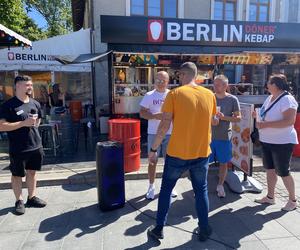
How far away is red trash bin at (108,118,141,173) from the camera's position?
5.07 metres

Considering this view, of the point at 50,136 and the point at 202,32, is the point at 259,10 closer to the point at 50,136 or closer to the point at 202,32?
the point at 202,32

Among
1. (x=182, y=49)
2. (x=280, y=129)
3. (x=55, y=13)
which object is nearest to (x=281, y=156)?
(x=280, y=129)

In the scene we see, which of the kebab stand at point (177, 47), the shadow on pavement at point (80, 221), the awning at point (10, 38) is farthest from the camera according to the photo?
the kebab stand at point (177, 47)

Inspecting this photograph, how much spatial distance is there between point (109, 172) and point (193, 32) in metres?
7.24

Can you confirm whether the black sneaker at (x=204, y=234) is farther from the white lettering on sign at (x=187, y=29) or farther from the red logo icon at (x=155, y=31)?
the white lettering on sign at (x=187, y=29)

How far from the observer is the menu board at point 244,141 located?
4449mm

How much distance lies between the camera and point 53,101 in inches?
425

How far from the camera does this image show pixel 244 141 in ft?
15.1

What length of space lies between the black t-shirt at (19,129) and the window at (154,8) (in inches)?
379

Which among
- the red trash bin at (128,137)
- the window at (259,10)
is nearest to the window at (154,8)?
the window at (259,10)

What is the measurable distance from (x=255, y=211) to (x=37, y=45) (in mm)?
10024

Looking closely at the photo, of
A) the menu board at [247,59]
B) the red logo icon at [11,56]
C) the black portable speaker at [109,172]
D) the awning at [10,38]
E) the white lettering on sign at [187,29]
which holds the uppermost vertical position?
the white lettering on sign at [187,29]

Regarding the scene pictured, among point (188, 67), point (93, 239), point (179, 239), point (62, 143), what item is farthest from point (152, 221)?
point (62, 143)

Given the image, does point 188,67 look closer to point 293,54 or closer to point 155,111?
point 155,111
